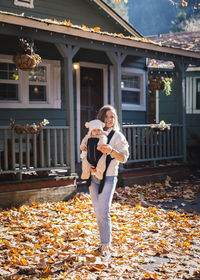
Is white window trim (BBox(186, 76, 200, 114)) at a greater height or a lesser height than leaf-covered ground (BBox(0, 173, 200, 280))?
greater

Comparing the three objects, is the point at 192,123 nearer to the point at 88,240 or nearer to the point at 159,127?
the point at 159,127

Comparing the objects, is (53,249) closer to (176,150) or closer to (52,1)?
(176,150)

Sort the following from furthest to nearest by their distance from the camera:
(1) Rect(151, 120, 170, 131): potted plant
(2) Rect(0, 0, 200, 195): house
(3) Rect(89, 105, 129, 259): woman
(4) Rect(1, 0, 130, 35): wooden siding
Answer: (1) Rect(151, 120, 170, 131): potted plant, (4) Rect(1, 0, 130, 35): wooden siding, (2) Rect(0, 0, 200, 195): house, (3) Rect(89, 105, 129, 259): woman

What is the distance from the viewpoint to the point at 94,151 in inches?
179

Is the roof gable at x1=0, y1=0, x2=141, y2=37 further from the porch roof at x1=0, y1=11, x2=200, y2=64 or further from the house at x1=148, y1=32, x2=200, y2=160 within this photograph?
the house at x1=148, y1=32, x2=200, y2=160

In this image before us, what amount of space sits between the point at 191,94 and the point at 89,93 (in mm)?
5201

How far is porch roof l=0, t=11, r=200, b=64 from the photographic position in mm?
7199

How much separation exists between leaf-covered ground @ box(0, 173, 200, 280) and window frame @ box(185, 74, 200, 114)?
23.5 feet

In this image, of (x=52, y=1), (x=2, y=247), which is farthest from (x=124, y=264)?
(x=52, y=1)

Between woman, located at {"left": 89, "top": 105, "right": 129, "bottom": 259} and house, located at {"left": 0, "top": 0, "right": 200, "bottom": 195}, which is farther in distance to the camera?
house, located at {"left": 0, "top": 0, "right": 200, "bottom": 195}

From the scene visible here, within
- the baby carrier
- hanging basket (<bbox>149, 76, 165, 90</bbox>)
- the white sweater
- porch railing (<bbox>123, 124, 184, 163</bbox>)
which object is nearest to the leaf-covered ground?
the baby carrier

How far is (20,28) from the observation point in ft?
24.4

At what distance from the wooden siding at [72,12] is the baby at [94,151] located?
631 centimetres

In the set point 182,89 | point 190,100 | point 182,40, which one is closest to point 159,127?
point 182,89
